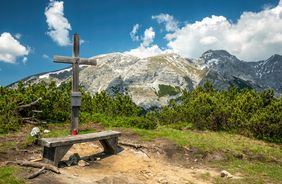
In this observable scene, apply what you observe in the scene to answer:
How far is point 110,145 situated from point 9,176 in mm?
5594

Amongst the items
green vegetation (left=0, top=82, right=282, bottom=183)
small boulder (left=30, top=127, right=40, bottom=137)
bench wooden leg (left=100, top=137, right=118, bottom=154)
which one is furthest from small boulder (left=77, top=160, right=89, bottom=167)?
small boulder (left=30, top=127, right=40, bottom=137)

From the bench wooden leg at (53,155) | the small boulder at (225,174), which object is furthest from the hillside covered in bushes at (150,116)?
the small boulder at (225,174)

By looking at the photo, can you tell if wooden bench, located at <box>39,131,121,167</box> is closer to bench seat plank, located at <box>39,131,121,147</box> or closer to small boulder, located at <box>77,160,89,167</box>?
bench seat plank, located at <box>39,131,121,147</box>

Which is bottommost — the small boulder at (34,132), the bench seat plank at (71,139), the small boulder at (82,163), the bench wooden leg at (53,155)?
the small boulder at (82,163)

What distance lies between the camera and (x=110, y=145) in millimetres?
14875

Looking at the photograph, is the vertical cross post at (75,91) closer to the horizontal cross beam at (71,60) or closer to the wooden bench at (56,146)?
the horizontal cross beam at (71,60)

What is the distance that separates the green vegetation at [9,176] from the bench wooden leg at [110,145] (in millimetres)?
4838

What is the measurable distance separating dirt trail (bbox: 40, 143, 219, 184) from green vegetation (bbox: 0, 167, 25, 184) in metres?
1.32

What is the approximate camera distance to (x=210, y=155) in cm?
1645

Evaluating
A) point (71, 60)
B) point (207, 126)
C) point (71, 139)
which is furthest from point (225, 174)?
point (207, 126)

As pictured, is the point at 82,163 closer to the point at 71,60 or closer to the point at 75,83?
the point at 75,83

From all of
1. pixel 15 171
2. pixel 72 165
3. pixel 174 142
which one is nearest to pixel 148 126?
pixel 174 142

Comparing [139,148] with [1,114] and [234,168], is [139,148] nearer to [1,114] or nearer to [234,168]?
[234,168]

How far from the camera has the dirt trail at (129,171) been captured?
37.2 ft
